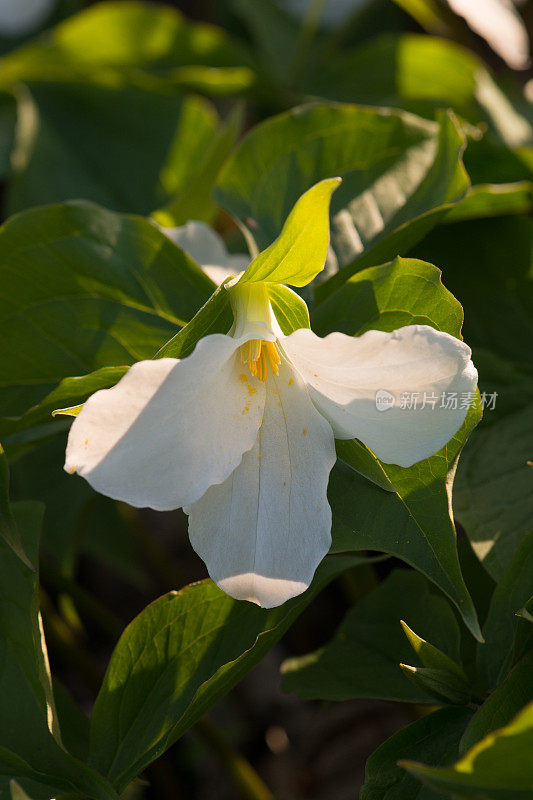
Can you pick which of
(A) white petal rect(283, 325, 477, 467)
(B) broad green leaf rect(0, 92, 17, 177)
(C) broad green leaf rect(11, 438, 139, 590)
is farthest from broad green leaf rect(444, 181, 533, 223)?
(B) broad green leaf rect(0, 92, 17, 177)

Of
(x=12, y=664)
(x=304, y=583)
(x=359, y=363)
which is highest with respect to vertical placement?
→ (x=359, y=363)

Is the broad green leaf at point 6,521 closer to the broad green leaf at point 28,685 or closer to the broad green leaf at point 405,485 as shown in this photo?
the broad green leaf at point 28,685

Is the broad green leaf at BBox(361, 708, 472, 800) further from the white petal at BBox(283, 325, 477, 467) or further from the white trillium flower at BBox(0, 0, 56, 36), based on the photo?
the white trillium flower at BBox(0, 0, 56, 36)

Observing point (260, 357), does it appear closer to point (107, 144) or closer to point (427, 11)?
point (107, 144)

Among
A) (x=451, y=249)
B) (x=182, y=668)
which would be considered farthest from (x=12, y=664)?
(x=451, y=249)

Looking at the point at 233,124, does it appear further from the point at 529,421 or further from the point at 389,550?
the point at 389,550
